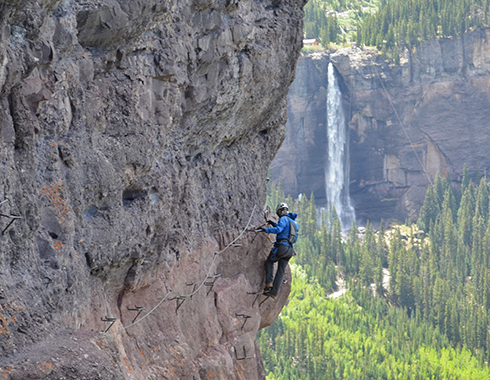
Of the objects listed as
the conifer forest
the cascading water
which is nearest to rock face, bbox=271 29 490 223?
the cascading water

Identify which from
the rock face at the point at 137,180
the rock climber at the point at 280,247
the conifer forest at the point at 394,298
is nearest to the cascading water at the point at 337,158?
the conifer forest at the point at 394,298

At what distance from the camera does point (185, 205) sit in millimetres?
10891

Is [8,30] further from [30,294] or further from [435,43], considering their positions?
[435,43]

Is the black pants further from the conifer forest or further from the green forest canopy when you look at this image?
the green forest canopy

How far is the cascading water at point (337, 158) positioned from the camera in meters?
83.2

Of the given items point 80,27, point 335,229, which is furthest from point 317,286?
point 80,27

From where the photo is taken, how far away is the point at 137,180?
9.48 m

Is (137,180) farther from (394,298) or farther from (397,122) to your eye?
(397,122)

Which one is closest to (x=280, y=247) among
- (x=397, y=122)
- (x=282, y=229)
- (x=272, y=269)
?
(x=282, y=229)

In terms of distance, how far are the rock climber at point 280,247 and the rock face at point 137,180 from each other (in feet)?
0.93

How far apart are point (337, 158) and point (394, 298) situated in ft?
72.5

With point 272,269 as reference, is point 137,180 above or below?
above

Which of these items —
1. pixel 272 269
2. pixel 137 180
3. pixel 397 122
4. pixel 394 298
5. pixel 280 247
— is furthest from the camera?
pixel 397 122

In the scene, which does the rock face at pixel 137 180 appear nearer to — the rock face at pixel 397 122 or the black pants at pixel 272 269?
the black pants at pixel 272 269
